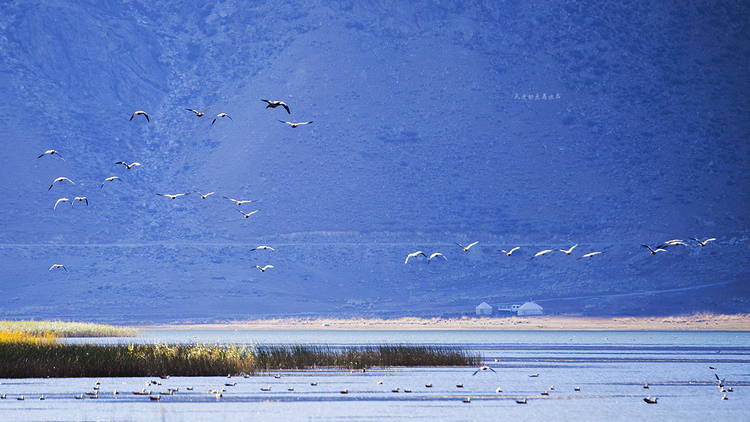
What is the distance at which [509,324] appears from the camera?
168 m

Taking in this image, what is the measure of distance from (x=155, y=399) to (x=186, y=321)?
13784 cm

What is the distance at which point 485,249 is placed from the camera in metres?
193

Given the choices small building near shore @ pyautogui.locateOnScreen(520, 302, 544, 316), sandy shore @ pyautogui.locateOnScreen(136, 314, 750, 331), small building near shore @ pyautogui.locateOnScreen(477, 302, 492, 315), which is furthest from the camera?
small building near shore @ pyautogui.locateOnScreen(477, 302, 492, 315)

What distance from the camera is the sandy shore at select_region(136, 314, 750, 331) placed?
170 metres

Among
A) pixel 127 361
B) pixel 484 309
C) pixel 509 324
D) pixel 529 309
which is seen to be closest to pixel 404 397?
pixel 127 361

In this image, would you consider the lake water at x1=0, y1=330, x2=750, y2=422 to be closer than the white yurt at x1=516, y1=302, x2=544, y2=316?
Yes

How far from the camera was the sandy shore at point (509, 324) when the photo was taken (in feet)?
557

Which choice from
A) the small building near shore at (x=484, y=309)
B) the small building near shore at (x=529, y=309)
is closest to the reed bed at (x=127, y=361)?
the small building near shore at (x=484, y=309)

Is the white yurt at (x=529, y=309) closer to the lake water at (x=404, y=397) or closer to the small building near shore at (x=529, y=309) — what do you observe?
the small building near shore at (x=529, y=309)

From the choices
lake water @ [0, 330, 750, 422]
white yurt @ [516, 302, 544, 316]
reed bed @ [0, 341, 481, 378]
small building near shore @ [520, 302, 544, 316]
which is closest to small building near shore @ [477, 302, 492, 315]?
small building near shore @ [520, 302, 544, 316]

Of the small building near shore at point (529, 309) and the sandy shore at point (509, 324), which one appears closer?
the sandy shore at point (509, 324)

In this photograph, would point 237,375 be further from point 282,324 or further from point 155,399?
point 282,324

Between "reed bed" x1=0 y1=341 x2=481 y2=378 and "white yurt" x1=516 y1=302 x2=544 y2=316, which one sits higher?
"white yurt" x1=516 y1=302 x2=544 y2=316

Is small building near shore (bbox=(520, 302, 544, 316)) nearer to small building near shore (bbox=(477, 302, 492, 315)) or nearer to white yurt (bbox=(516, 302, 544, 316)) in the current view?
white yurt (bbox=(516, 302, 544, 316))
